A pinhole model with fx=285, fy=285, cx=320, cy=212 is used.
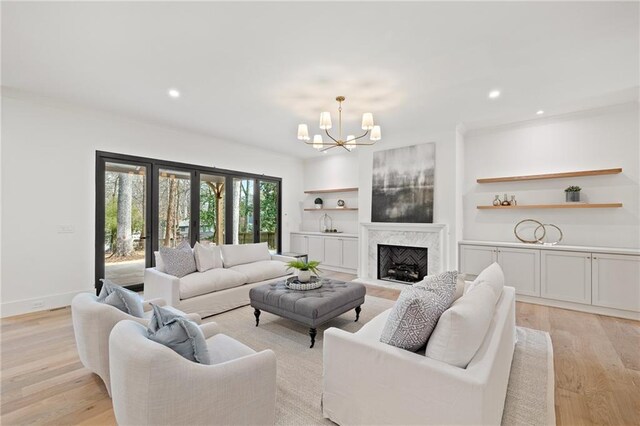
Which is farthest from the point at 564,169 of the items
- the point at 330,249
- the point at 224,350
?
the point at 224,350

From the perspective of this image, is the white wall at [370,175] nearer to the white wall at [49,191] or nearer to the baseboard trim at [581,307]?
the baseboard trim at [581,307]

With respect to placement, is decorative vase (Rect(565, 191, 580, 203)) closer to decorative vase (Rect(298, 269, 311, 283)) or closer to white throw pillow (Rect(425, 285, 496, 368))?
white throw pillow (Rect(425, 285, 496, 368))

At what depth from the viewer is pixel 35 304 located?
3.81 meters

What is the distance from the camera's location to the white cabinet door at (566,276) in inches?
154

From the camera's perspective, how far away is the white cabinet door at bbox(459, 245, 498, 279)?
4.65 meters

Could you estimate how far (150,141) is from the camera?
4914mm

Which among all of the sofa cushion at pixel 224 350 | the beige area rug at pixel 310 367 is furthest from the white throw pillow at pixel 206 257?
the sofa cushion at pixel 224 350

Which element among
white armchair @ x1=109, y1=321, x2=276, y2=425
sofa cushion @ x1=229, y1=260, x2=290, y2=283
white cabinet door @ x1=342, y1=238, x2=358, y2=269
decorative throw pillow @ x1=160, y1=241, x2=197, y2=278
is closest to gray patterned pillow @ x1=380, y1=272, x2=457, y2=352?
white armchair @ x1=109, y1=321, x2=276, y2=425

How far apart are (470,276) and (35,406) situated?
5382 millimetres

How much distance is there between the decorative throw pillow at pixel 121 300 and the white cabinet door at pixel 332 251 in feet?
15.7

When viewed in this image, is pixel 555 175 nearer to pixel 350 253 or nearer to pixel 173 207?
pixel 350 253

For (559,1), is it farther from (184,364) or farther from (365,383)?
(184,364)

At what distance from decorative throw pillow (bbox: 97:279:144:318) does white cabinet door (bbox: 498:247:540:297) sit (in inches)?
193

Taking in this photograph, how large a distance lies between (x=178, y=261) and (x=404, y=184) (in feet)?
13.4
